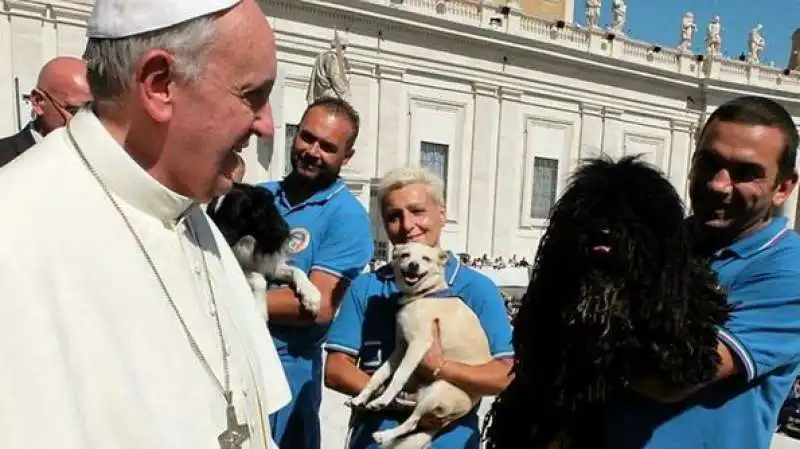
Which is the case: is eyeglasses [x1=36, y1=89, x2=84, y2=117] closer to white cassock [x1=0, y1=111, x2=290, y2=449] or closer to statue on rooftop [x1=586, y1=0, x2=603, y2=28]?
white cassock [x1=0, y1=111, x2=290, y2=449]

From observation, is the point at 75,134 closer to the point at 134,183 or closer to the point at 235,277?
the point at 134,183

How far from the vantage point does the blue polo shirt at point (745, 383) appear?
1.57 meters

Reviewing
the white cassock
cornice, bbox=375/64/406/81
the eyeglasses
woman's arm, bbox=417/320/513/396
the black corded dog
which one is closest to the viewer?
the white cassock

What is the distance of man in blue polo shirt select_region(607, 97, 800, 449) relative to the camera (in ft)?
5.16

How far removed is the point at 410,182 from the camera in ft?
7.88

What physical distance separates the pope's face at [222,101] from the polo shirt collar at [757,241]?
3.72 ft

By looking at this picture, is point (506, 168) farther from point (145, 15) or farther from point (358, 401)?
point (145, 15)

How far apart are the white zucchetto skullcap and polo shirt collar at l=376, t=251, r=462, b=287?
4.86ft

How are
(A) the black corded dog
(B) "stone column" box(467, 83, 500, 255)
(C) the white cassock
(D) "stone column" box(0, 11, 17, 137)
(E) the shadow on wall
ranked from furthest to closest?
(B) "stone column" box(467, 83, 500, 255), (E) the shadow on wall, (D) "stone column" box(0, 11, 17, 137), (A) the black corded dog, (C) the white cassock

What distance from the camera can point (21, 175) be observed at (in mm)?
1023

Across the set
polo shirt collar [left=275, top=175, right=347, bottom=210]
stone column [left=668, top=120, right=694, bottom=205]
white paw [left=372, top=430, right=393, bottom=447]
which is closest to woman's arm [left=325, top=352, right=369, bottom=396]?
white paw [left=372, top=430, right=393, bottom=447]

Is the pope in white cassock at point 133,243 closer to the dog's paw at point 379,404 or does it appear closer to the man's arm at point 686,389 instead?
the man's arm at point 686,389

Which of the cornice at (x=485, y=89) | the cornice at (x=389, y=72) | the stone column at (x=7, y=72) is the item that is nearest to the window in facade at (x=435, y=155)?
the cornice at (x=485, y=89)

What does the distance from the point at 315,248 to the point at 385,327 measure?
441 mm
